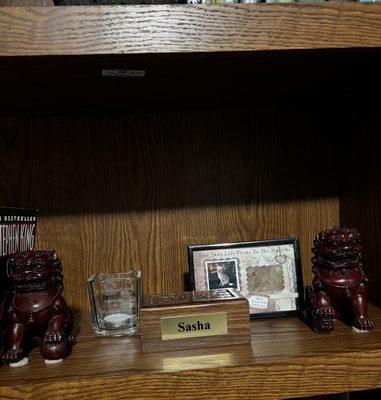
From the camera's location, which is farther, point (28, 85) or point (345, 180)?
point (345, 180)

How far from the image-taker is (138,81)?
74 cm

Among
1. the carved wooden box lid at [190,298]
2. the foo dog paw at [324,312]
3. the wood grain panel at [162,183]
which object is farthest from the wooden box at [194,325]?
the wood grain panel at [162,183]

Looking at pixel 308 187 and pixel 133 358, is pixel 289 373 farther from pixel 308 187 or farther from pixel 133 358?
pixel 308 187

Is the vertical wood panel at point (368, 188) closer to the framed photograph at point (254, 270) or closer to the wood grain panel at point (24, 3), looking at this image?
the framed photograph at point (254, 270)

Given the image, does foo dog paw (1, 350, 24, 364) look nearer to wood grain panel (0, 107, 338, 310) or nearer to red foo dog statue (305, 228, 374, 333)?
wood grain panel (0, 107, 338, 310)

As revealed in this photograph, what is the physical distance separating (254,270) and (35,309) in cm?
39

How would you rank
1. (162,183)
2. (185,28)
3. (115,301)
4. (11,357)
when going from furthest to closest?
(162,183) < (115,301) < (11,357) < (185,28)

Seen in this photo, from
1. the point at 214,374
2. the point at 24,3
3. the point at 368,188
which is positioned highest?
the point at 24,3

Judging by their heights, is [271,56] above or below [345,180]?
above

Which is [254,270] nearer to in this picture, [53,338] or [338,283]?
[338,283]

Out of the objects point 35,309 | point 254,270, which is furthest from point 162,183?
point 35,309

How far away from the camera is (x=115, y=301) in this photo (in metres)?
0.86

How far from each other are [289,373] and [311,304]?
0.16 metres

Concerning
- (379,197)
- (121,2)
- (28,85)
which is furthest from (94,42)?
(379,197)
